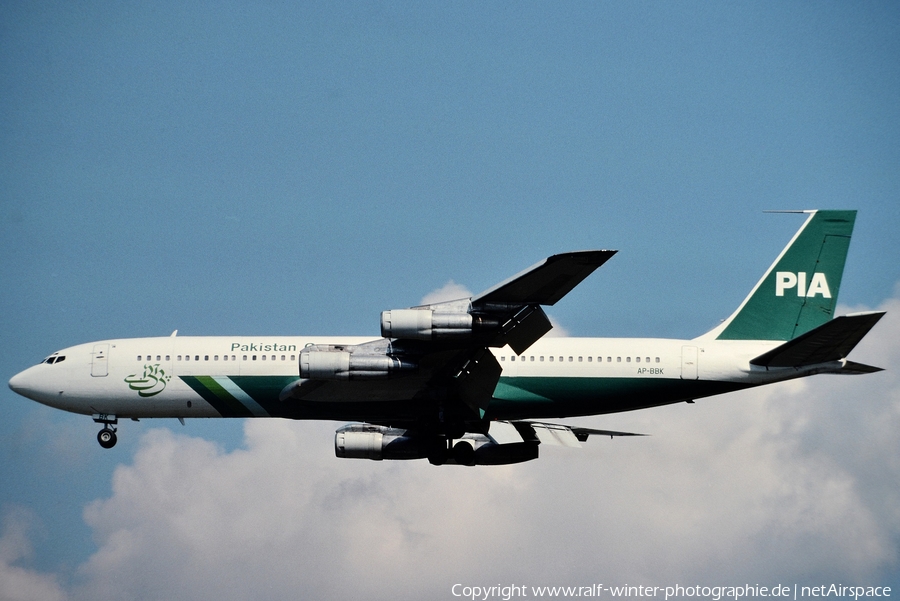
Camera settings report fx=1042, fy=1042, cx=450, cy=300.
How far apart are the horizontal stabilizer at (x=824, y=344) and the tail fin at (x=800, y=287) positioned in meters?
2.63

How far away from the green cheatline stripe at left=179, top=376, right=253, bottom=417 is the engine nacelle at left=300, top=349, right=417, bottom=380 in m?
5.72

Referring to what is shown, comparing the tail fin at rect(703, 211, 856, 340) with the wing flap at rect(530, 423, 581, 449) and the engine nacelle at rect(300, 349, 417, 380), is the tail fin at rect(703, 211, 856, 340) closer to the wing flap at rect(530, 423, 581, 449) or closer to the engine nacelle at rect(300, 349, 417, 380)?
the wing flap at rect(530, 423, 581, 449)

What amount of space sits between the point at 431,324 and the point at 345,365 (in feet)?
12.4

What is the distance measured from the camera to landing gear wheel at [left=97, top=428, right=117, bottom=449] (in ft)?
129

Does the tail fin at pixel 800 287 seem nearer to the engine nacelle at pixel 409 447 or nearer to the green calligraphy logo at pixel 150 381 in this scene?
the engine nacelle at pixel 409 447

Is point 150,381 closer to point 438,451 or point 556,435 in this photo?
point 438,451

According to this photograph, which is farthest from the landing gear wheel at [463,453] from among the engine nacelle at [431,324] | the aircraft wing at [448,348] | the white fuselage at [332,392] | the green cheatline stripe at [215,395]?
the engine nacelle at [431,324]

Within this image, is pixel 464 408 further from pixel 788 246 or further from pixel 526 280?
pixel 788 246

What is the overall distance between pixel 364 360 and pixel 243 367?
657 centimetres

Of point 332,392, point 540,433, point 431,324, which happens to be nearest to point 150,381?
point 332,392

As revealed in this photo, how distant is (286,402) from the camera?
3688 cm

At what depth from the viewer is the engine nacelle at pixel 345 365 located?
3259cm

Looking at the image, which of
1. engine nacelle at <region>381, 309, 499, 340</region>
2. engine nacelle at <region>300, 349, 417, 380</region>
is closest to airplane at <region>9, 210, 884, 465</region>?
engine nacelle at <region>300, 349, 417, 380</region>

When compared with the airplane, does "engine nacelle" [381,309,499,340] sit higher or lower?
higher
